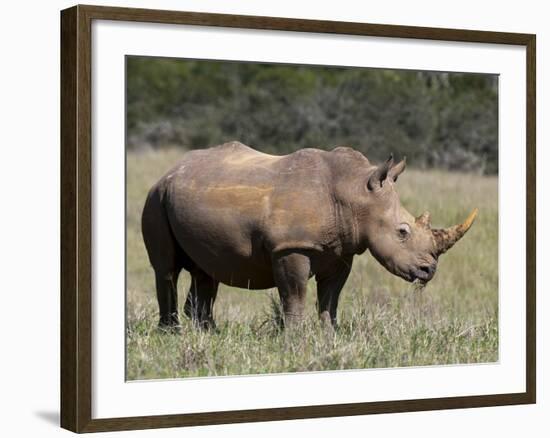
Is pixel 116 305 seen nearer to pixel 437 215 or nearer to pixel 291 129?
pixel 437 215

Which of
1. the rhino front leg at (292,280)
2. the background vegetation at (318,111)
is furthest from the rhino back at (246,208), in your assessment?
the background vegetation at (318,111)

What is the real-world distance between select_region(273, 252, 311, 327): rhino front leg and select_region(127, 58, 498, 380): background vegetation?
0.18 m

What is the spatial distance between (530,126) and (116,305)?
14.3 feet

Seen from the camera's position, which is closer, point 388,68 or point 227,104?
point 388,68

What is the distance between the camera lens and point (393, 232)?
500 inches

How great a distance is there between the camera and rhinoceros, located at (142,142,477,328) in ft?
41.1

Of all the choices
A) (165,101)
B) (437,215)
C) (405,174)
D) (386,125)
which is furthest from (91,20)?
(165,101)

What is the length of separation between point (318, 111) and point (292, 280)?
10973 millimetres

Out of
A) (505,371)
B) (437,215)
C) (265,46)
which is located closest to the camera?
(265,46)

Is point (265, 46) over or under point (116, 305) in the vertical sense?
over

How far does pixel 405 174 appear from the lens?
776 inches

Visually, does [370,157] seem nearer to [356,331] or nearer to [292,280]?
[356,331]

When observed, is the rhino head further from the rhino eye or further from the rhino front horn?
the rhino front horn

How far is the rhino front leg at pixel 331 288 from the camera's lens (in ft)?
42.9
